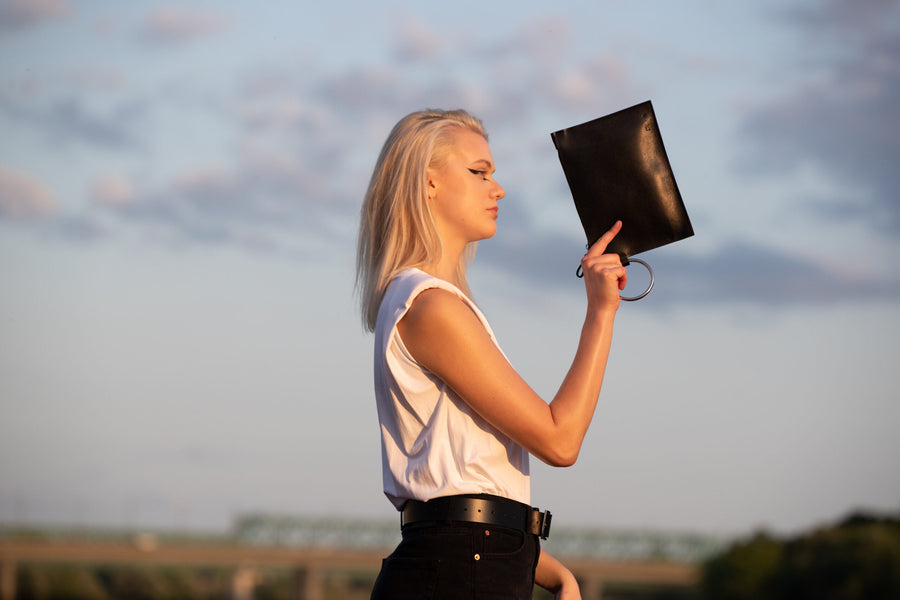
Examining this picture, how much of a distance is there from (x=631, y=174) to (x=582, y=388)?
768 mm

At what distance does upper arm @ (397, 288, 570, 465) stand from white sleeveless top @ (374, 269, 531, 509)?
0.22ft

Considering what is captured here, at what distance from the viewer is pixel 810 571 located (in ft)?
190

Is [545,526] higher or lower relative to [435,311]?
lower

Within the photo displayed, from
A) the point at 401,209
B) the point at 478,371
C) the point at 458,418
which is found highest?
the point at 401,209

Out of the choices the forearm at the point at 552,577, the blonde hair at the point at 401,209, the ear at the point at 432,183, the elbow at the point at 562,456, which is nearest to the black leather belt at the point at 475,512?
the elbow at the point at 562,456

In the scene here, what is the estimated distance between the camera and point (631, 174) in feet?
11.4

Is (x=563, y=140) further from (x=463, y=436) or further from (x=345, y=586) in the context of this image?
(x=345, y=586)

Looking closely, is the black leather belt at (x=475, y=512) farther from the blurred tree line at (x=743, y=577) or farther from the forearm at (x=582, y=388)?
the blurred tree line at (x=743, y=577)

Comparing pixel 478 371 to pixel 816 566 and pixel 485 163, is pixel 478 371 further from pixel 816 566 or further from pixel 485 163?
pixel 816 566

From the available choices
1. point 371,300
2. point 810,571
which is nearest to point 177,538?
point 810,571

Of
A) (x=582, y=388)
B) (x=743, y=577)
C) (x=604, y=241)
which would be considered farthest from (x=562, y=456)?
(x=743, y=577)

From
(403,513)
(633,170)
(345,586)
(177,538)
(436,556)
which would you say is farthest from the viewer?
(345,586)

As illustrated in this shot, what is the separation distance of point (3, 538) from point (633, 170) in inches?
3753

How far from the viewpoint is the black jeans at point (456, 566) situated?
3.01 metres
